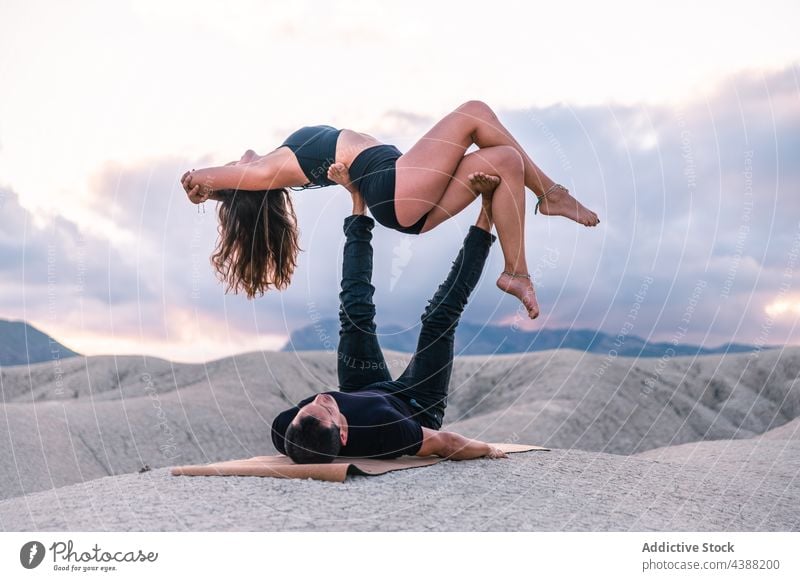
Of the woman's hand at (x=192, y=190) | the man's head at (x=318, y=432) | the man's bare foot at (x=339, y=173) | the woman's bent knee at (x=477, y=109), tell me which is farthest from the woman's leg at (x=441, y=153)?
the woman's hand at (x=192, y=190)

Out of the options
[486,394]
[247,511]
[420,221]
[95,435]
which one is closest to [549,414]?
[486,394]

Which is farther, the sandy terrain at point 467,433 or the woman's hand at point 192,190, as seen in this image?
the woman's hand at point 192,190

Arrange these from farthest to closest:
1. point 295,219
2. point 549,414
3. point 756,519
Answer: point 549,414 → point 295,219 → point 756,519

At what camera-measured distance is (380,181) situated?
3355 mm

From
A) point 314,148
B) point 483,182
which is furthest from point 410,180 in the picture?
point 314,148

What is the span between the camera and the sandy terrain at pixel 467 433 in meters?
2.86

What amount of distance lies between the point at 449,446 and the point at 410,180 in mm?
1116

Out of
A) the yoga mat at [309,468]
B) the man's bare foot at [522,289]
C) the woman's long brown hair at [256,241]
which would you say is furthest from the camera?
the woman's long brown hair at [256,241]

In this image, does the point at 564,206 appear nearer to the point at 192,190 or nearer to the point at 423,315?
the point at 423,315

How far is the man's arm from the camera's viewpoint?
10.9 ft

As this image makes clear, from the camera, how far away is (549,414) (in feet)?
26.2

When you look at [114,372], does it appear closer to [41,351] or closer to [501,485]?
[41,351]

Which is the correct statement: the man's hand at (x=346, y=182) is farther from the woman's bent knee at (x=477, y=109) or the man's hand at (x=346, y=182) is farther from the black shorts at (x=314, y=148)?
the woman's bent knee at (x=477, y=109)

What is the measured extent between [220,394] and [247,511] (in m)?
6.25
